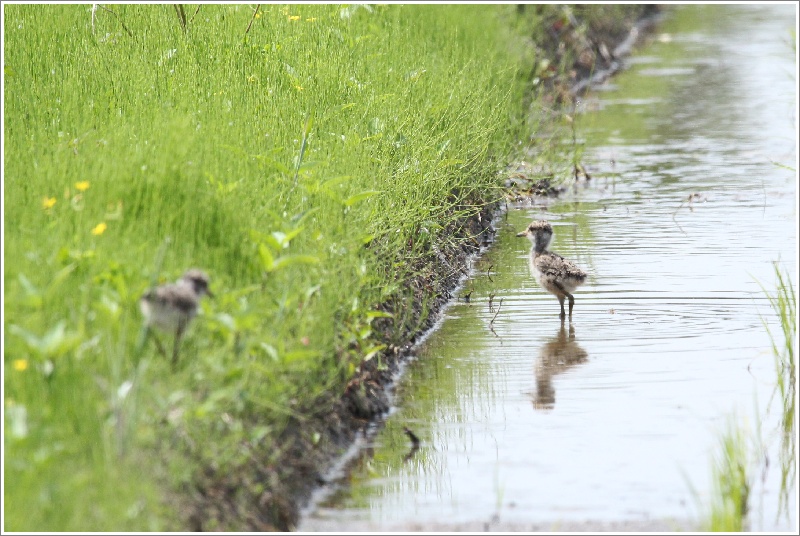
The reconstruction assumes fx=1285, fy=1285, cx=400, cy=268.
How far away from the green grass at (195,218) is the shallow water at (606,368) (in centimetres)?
63

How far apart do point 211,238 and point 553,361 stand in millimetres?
2533

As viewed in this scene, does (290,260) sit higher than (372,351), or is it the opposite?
(290,260)

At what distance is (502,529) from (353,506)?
76cm

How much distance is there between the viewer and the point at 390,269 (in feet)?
27.6

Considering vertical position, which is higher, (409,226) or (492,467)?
(409,226)

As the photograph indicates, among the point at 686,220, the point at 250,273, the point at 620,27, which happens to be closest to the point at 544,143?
the point at 686,220

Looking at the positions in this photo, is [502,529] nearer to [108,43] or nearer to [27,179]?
[27,179]

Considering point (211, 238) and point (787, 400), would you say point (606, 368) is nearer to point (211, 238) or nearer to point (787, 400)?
point (787, 400)

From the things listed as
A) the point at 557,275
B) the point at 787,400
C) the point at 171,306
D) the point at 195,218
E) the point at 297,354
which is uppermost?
the point at 195,218

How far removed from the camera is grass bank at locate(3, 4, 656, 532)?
528cm

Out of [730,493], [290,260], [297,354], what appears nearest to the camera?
[730,493]

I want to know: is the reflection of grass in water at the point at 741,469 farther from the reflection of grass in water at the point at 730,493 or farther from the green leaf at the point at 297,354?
the green leaf at the point at 297,354

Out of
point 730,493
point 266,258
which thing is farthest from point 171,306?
point 730,493

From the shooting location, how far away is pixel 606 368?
8133 mm
